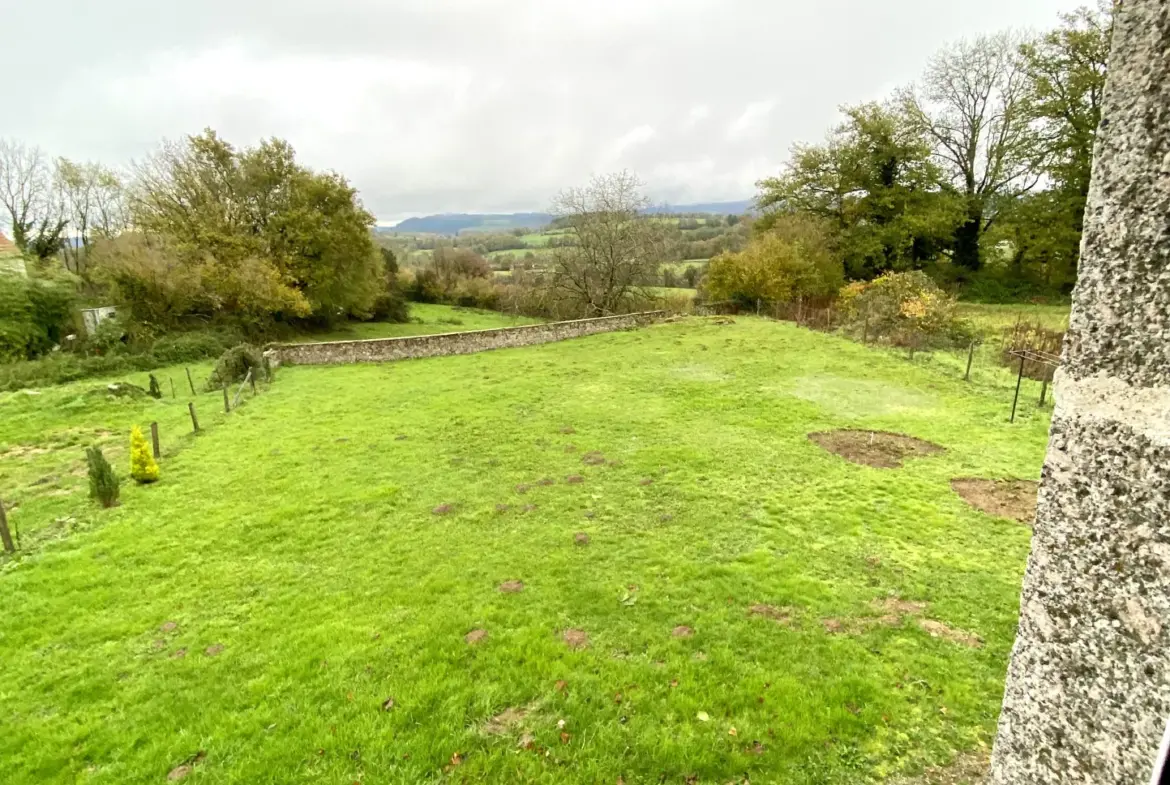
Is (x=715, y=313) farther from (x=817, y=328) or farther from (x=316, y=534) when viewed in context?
(x=316, y=534)

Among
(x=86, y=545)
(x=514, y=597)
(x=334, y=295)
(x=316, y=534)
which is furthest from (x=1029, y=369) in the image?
(x=334, y=295)

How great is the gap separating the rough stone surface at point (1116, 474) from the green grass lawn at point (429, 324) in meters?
28.2

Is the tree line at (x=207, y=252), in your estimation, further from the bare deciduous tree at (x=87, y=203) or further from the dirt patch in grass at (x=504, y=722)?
the dirt patch in grass at (x=504, y=722)

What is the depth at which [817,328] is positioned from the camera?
23.6 m

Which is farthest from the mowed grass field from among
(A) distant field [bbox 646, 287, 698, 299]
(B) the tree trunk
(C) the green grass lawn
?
(B) the tree trunk

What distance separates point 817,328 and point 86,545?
23934mm

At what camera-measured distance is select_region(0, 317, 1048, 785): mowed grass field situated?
14.4 ft

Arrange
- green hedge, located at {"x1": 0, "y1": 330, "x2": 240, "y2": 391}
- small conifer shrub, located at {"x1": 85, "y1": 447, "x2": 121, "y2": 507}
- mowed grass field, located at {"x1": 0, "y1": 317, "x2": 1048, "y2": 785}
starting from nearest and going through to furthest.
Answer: mowed grass field, located at {"x1": 0, "y1": 317, "x2": 1048, "y2": 785} → small conifer shrub, located at {"x1": 85, "y1": 447, "x2": 121, "y2": 507} → green hedge, located at {"x1": 0, "y1": 330, "x2": 240, "y2": 391}

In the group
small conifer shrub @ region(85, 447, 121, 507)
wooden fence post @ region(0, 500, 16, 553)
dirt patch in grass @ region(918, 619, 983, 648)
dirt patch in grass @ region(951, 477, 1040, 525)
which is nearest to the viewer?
dirt patch in grass @ region(918, 619, 983, 648)

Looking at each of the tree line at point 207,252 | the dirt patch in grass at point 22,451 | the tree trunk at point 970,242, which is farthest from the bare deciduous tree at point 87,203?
the tree trunk at point 970,242

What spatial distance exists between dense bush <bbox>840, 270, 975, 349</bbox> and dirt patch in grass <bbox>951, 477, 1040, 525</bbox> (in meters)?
11.3

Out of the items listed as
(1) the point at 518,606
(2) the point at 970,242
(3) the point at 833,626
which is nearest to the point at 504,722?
(1) the point at 518,606

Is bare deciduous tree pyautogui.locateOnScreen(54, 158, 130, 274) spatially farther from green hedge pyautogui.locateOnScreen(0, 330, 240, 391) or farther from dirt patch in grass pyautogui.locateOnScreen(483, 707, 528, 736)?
dirt patch in grass pyautogui.locateOnScreen(483, 707, 528, 736)

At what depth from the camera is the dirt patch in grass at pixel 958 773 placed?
3900 mm
